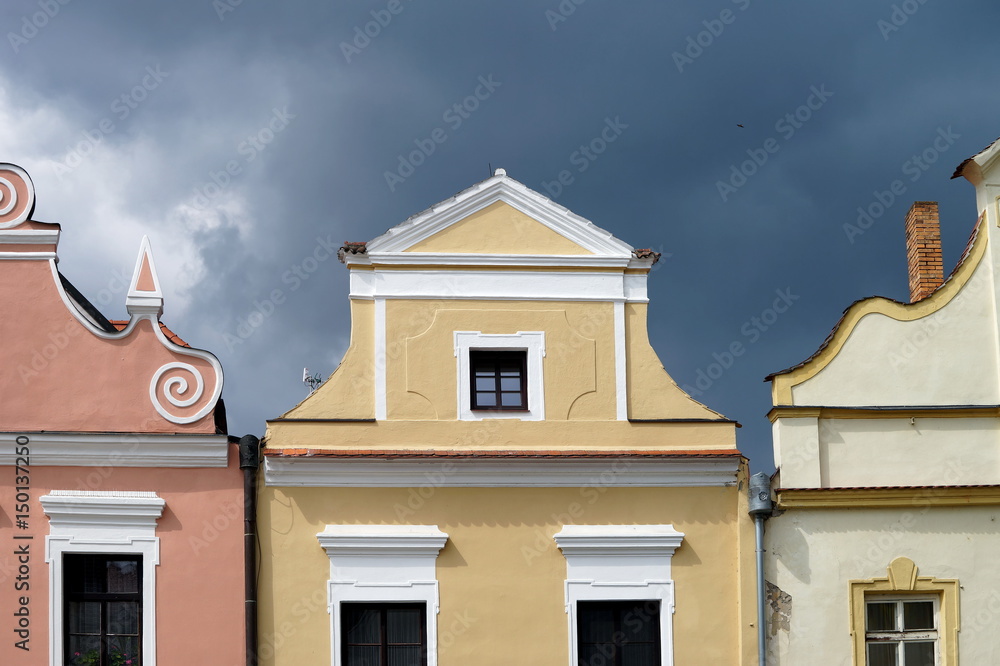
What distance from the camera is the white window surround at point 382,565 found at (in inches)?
585

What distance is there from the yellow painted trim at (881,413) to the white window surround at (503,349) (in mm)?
2826

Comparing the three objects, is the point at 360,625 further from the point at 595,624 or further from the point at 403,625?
the point at 595,624

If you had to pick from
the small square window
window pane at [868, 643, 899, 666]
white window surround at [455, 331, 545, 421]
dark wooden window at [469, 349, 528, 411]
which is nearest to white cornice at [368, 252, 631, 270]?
white window surround at [455, 331, 545, 421]

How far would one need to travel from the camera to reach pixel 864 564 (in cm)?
1518

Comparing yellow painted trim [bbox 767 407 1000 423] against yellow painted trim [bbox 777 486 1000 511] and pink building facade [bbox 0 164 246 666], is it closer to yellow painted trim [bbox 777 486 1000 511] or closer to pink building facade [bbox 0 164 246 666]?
yellow painted trim [bbox 777 486 1000 511]

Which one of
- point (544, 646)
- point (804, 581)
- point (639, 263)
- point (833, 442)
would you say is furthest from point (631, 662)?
point (639, 263)

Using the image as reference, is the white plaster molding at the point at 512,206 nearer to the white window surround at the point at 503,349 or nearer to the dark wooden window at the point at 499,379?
the white window surround at the point at 503,349

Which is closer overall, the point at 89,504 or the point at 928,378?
the point at 89,504

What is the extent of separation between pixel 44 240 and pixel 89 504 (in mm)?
3180

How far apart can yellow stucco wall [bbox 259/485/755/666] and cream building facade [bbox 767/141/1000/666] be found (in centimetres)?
57

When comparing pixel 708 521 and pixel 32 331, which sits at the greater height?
pixel 32 331

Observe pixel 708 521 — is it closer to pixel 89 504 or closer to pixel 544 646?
pixel 544 646

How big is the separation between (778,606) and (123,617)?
7412 millimetres

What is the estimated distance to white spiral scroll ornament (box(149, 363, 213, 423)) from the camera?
15.2m
